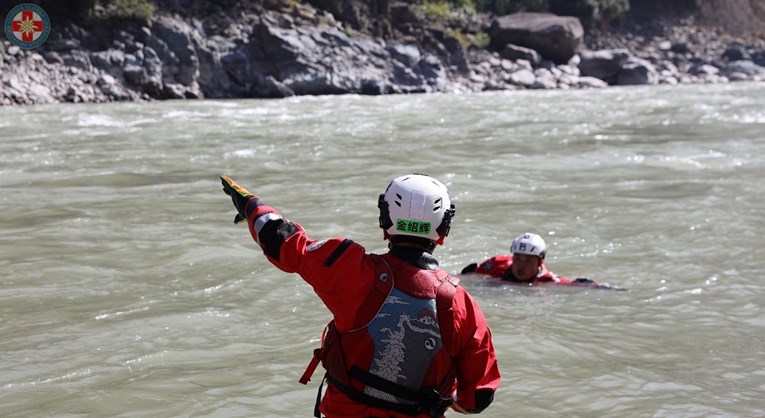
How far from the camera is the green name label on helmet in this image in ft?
10.8

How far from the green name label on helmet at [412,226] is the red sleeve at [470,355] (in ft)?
0.84

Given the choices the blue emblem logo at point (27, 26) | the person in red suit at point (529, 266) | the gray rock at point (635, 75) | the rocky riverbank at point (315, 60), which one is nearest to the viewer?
the person in red suit at point (529, 266)

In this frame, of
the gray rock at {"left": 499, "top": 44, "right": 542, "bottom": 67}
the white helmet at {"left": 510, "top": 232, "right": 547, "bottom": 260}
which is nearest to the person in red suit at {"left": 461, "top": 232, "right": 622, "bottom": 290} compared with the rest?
the white helmet at {"left": 510, "top": 232, "right": 547, "bottom": 260}

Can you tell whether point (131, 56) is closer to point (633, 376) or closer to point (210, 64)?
point (210, 64)

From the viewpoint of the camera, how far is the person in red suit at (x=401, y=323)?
3254 millimetres

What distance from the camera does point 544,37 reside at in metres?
43.7

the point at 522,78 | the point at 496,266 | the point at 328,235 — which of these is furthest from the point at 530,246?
the point at 522,78

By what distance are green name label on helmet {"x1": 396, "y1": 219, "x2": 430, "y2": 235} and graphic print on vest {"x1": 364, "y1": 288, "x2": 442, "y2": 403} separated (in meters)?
0.23

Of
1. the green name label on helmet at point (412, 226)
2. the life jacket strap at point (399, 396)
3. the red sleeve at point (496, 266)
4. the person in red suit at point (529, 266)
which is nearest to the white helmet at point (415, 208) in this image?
the green name label on helmet at point (412, 226)

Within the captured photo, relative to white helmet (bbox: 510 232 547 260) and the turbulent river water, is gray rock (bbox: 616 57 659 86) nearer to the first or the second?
the turbulent river water

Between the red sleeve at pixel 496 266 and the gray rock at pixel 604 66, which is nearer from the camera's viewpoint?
the red sleeve at pixel 496 266

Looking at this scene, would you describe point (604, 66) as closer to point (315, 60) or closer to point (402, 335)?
point (315, 60)

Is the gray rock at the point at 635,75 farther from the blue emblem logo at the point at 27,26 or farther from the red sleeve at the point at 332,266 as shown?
the red sleeve at the point at 332,266

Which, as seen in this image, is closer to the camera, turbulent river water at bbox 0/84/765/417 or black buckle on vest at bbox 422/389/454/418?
black buckle on vest at bbox 422/389/454/418
